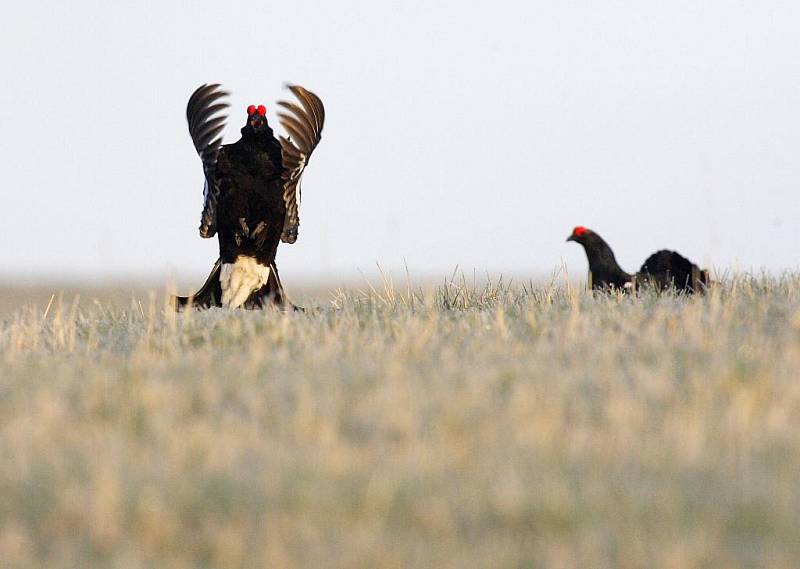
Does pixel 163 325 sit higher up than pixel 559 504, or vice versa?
pixel 163 325

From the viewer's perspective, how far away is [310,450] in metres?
3.90

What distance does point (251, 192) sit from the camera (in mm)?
10375

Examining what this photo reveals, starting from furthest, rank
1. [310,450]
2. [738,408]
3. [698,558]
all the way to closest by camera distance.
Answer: [738,408], [310,450], [698,558]

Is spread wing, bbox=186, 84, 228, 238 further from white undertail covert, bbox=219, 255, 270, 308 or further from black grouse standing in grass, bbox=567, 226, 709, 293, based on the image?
black grouse standing in grass, bbox=567, 226, 709, 293

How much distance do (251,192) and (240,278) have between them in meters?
0.94

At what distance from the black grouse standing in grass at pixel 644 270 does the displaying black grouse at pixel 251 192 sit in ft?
10.8

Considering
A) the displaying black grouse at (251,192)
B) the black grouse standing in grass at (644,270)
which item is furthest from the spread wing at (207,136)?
the black grouse standing in grass at (644,270)

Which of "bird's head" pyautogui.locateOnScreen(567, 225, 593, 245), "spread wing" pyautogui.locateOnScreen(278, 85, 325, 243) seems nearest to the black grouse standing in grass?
"bird's head" pyautogui.locateOnScreen(567, 225, 593, 245)

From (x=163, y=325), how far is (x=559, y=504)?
4.97 m

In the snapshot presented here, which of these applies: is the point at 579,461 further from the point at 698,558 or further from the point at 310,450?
the point at 310,450

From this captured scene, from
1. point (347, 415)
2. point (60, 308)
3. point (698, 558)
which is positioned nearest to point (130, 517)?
point (347, 415)

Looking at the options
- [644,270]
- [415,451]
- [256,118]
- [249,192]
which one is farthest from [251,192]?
[415,451]

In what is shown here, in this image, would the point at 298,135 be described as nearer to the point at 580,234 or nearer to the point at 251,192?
the point at 251,192

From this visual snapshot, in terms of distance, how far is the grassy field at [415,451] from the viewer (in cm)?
319
